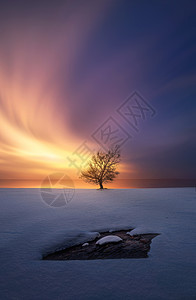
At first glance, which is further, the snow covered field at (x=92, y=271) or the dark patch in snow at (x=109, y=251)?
the dark patch in snow at (x=109, y=251)

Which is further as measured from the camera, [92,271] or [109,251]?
[109,251]

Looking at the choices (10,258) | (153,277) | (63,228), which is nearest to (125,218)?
(63,228)

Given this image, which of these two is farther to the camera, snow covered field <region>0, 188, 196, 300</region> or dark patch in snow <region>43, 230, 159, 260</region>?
dark patch in snow <region>43, 230, 159, 260</region>

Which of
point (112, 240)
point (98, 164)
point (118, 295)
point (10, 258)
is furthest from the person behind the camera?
point (98, 164)

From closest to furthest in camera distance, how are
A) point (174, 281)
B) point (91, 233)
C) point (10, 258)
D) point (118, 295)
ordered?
point (118, 295), point (174, 281), point (10, 258), point (91, 233)

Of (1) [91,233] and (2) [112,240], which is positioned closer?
(2) [112,240]

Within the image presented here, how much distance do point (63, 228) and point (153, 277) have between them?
9.83 feet

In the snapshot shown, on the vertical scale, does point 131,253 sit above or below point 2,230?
below

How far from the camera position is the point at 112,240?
12.4 feet

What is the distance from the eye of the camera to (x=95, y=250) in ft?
11.3

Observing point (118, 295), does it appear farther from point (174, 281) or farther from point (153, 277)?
point (174, 281)

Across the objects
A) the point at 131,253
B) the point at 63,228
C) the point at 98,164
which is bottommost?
the point at 131,253

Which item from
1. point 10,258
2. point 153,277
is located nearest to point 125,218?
point 153,277

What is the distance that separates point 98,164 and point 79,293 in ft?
58.4
